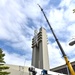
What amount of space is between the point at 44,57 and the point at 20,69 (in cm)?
2131

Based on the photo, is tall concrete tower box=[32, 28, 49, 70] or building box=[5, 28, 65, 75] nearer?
building box=[5, 28, 65, 75]

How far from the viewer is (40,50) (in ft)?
208

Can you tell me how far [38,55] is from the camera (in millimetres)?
67438

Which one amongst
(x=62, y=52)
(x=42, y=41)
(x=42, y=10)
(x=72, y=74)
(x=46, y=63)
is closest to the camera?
(x=72, y=74)

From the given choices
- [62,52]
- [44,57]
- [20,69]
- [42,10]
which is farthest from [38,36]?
[62,52]

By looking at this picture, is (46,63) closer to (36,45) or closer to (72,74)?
(36,45)

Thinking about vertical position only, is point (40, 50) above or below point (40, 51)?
above

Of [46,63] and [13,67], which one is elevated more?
[46,63]

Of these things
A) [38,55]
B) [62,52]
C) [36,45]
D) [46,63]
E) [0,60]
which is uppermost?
[36,45]

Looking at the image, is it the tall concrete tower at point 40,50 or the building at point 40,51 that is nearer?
the building at point 40,51

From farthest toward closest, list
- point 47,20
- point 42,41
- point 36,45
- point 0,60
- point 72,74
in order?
1. point 36,45
2. point 42,41
3. point 0,60
4. point 47,20
5. point 72,74

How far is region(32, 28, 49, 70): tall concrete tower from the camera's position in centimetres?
5962

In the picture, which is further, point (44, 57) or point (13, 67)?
point (44, 57)

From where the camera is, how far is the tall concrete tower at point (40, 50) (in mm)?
59625
